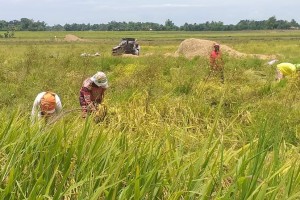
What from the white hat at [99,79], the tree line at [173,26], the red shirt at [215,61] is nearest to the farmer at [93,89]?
the white hat at [99,79]

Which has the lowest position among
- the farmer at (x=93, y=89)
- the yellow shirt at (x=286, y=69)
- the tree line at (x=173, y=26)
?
the tree line at (x=173, y=26)

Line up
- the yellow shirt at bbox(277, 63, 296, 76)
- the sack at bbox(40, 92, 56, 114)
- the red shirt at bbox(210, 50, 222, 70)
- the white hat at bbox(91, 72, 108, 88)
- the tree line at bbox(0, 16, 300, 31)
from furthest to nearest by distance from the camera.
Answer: the tree line at bbox(0, 16, 300, 31)
the yellow shirt at bbox(277, 63, 296, 76)
the red shirt at bbox(210, 50, 222, 70)
the white hat at bbox(91, 72, 108, 88)
the sack at bbox(40, 92, 56, 114)

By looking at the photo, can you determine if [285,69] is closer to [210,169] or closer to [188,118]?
[188,118]

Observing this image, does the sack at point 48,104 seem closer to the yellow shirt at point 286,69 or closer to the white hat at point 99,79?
the white hat at point 99,79

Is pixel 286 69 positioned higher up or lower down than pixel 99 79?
lower down

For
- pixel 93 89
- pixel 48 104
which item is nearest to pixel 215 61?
pixel 93 89

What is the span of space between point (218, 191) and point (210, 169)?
23cm

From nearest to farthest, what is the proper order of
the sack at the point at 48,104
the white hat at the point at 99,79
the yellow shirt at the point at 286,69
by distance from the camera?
the sack at the point at 48,104 < the white hat at the point at 99,79 < the yellow shirt at the point at 286,69

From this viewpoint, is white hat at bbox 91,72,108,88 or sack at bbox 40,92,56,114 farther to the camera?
white hat at bbox 91,72,108,88

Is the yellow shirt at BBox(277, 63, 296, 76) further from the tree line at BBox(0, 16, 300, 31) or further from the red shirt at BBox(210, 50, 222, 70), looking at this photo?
the tree line at BBox(0, 16, 300, 31)

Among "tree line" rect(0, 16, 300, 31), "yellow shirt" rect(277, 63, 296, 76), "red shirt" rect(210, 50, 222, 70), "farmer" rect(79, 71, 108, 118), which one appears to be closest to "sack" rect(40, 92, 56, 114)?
"farmer" rect(79, 71, 108, 118)

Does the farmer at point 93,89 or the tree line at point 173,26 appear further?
the tree line at point 173,26

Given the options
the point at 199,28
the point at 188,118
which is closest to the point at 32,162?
the point at 188,118

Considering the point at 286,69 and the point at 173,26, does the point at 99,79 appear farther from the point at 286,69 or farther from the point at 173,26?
the point at 173,26
